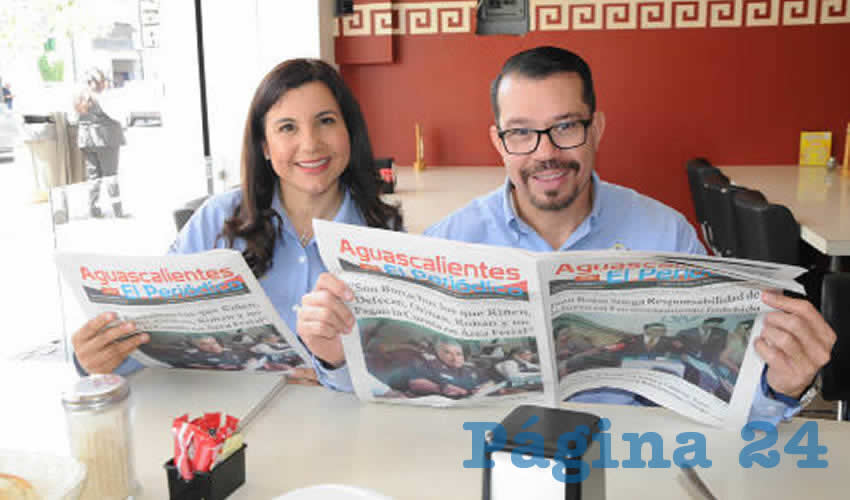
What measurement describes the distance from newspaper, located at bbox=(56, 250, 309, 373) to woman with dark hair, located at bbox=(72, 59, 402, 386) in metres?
0.44

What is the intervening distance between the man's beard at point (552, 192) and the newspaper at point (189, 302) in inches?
25.6

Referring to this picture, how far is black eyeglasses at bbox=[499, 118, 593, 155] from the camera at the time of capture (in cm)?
160

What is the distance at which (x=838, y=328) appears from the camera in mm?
1472

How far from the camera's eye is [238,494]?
0.96 m

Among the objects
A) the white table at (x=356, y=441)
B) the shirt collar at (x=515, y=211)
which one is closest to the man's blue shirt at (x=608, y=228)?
the shirt collar at (x=515, y=211)

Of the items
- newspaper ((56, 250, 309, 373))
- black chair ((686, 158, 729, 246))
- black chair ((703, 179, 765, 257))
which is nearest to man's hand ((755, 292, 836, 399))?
newspaper ((56, 250, 309, 373))

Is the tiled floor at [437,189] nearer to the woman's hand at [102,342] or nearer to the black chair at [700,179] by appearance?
the black chair at [700,179]

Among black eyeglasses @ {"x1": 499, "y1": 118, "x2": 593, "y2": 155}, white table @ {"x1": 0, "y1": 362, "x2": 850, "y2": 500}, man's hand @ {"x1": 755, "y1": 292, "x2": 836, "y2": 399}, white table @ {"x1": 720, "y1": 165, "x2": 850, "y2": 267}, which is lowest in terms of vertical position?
white table @ {"x1": 0, "y1": 362, "x2": 850, "y2": 500}

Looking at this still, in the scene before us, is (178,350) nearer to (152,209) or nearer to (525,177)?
(525,177)

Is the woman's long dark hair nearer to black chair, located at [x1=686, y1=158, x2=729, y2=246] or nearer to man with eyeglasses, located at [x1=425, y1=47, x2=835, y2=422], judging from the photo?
man with eyeglasses, located at [x1=425, y1=47, x2=835, y2=422]

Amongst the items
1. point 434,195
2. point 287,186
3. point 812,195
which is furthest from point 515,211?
point 812,195

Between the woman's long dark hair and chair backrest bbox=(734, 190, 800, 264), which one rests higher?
the woman's long dark hair

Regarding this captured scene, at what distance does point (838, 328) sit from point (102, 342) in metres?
1.41

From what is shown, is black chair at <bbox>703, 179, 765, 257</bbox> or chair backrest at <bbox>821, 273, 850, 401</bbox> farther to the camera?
black chair at <bbox>703, 179, 765, 257</bbox>
